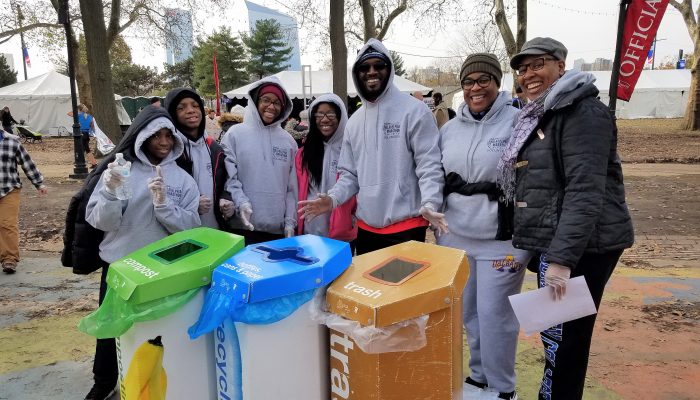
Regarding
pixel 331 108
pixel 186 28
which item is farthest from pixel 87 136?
pixel 331 108

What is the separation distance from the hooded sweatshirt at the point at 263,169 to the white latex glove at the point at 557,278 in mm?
1765

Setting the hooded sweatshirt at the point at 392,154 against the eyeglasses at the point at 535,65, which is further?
the hooded sweatshirt at the point at 392,154

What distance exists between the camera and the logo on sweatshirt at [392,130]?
2759mm

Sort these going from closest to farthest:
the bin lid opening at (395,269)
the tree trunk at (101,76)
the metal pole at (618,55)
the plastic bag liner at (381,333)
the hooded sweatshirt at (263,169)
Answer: the plastic bag liner at (381,333), the bin lid opening at (395,269), the hooded sweatshirt at (263,169), the metal pole at (618,55), the tree trunk at (101,76)

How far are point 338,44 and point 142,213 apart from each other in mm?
9714

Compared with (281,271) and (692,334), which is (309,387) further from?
(692,334)

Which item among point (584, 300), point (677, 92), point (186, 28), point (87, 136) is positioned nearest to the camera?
point (584, 300)

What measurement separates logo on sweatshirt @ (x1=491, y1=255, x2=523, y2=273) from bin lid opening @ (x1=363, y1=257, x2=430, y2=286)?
0.68 metres

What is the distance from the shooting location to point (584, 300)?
1983 mm

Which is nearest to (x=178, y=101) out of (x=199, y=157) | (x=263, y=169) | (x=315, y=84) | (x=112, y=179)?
(x=199, y=157)

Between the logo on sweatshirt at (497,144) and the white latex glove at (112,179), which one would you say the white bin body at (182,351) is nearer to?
the white latex glove at (112,179)

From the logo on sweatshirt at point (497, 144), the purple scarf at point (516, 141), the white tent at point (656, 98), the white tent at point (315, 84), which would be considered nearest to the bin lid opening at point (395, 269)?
the purple scarf at point (516, 141)

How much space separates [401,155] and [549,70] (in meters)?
0.89

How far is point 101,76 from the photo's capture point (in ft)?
34.8
